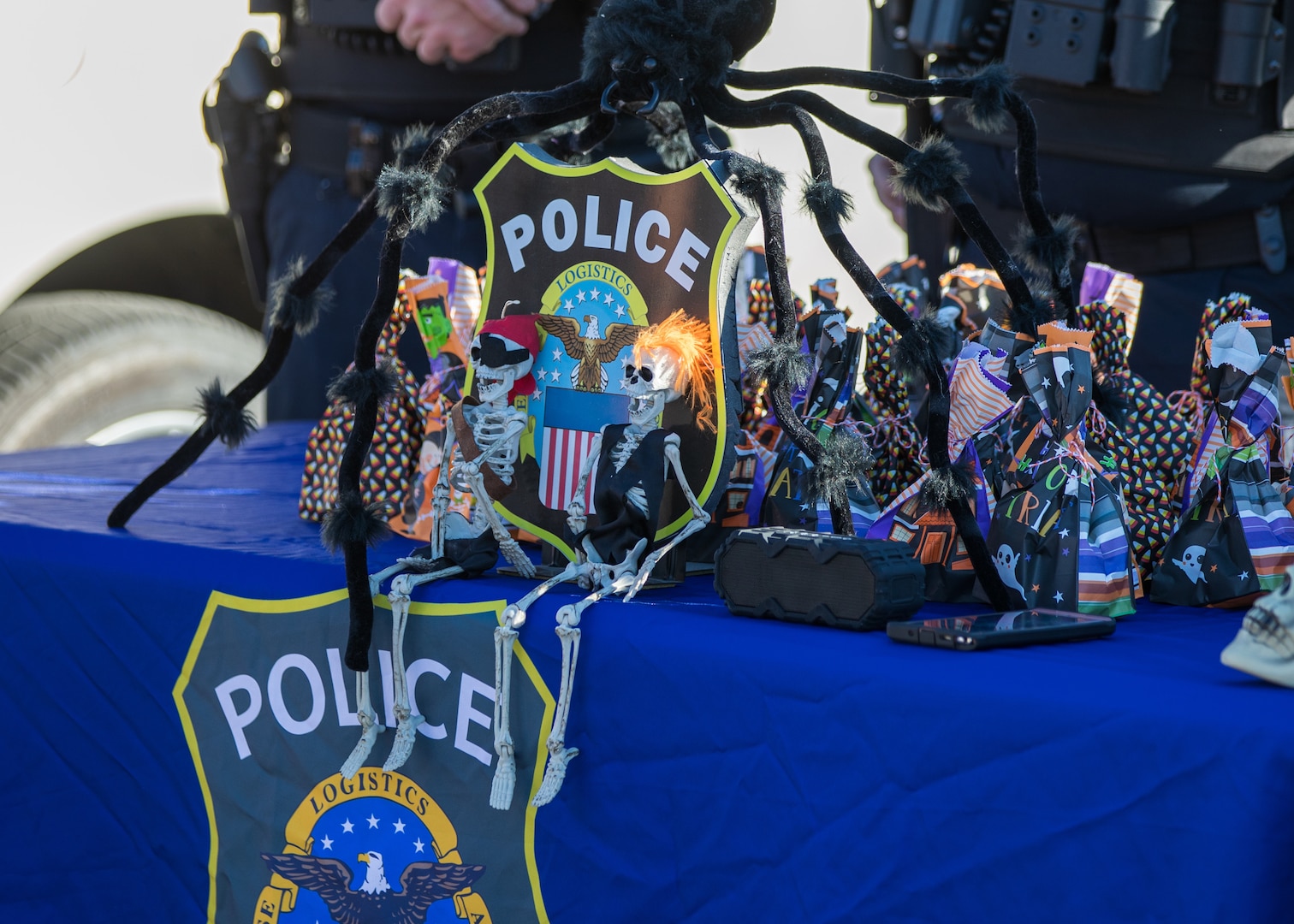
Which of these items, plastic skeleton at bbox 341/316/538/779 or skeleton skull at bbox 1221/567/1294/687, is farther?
plastic skeleton at bbox 341/316/538/779

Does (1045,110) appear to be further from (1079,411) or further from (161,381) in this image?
(161,381)

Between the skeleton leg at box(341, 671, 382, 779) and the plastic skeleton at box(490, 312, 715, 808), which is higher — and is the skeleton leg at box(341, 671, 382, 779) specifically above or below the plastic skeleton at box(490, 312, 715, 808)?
below

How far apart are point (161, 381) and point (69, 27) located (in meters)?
0.92

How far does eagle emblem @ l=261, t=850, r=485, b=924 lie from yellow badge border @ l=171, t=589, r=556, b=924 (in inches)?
2.3

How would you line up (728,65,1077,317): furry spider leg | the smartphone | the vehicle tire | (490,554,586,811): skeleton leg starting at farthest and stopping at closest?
the vehicle tire, (728,65,1077,317): furry spider leg, (490,554,586,811): skeleton leg, the smartphone

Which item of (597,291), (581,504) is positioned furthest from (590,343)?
(581,504)

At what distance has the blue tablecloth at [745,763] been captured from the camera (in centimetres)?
60

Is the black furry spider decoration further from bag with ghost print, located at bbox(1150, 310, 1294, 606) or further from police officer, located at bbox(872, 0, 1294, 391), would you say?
police officer, located at bbox(872, 0, 1294, 391)

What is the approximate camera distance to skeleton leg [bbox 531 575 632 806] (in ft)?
2.65

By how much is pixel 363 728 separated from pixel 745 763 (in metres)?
0.33

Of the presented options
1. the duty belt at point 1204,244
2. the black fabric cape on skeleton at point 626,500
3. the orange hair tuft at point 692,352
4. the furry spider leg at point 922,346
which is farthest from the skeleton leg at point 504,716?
the duty belt at point 1204,244

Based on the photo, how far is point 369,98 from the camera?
2230 millimetres

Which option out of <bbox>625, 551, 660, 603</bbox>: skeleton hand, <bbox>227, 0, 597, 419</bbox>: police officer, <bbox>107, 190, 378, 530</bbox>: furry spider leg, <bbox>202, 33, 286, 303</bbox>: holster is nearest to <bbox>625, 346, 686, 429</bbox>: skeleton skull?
<bbox>625, 551, 660, 603</bbox>: skeleton hand

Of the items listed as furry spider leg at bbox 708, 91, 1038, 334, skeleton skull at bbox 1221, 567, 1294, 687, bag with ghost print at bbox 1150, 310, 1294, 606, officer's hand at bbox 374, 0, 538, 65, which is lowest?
skeleton skull at bbox 1221, 567, 1294, 687
